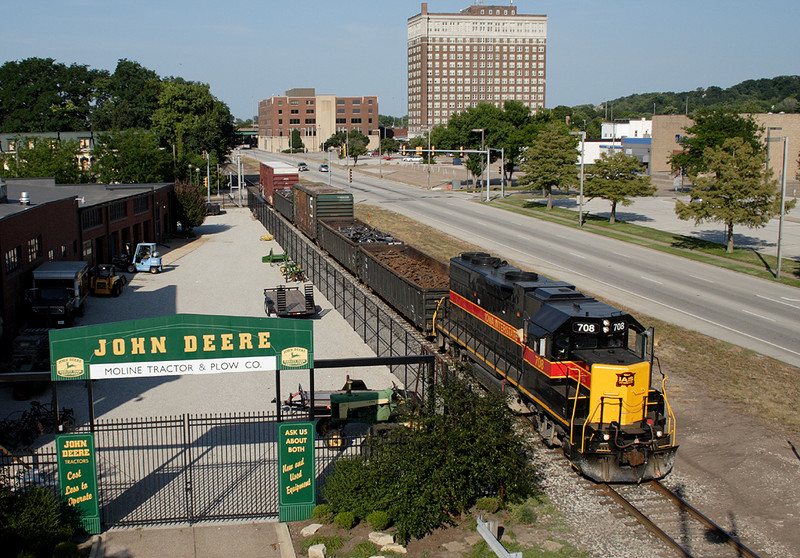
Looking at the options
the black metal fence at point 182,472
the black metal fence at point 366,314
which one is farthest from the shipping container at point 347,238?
the black metal fence at point 182,472

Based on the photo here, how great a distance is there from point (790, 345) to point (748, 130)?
75.0 meters

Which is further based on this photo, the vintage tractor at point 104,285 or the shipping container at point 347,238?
the shipping container at point 347,238

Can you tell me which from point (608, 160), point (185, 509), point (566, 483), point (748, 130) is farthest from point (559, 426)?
point (748, 130)

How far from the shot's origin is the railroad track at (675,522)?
14.4m

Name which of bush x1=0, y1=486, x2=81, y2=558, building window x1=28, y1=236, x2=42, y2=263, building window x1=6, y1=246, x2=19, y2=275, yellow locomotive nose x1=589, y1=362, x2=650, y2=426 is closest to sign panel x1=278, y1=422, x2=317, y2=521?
bush x1=0, y1=486, x2=81, y2=558

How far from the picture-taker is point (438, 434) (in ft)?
50.9

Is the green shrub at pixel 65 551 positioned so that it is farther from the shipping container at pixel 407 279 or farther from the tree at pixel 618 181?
the tree at pixel 618 181

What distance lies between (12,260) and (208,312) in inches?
351

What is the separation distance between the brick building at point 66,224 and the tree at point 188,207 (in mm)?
876

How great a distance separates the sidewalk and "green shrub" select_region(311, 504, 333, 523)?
71 cm

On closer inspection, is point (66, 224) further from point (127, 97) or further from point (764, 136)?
point (764, 136)

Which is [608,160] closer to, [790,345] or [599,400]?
[790,345]

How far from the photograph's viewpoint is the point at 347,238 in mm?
41969

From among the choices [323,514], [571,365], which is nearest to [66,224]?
[323,514]
